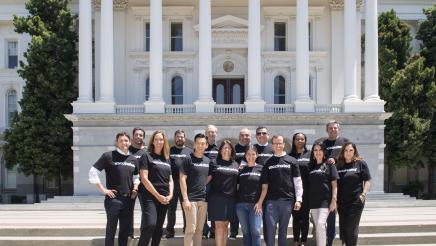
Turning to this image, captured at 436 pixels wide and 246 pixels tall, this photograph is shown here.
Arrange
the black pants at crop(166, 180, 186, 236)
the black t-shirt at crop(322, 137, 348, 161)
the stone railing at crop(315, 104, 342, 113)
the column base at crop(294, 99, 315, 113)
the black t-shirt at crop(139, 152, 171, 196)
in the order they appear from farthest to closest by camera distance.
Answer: the stone railing at crop(315, 104, 342, 113), the column base at crop(294, 99, 315, 113), the black pants at crop(166, 180, 186, 236), the black t-shirt at crop(322, 137, 348, 161), the black t-shirt at crop(139, 152, 171, 196)

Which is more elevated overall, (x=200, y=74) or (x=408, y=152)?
(x=200, y=74)

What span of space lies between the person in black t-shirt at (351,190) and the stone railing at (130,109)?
2308 cm

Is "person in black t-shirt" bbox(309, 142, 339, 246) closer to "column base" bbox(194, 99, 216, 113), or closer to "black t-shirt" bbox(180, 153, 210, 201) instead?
"black t-shirt" bbox(180, 153, 210, 201)

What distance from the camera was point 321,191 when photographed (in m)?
15.5

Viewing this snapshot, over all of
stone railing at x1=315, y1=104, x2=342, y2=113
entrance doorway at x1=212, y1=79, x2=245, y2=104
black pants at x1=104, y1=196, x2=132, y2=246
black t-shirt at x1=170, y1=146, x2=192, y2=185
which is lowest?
black pants at x1=104, y1=196, x2=132, y2=246

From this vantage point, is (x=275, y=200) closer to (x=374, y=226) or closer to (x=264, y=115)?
(x=374, y=226)

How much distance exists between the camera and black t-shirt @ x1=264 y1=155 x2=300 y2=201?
50.1 feet

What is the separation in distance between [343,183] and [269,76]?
2649 centimetres

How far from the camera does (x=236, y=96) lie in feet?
137

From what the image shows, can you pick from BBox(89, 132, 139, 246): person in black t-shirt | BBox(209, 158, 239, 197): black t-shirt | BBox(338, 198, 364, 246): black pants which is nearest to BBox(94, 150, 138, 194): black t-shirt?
BBox(89, 132, 139, 246): person in black t-shirt

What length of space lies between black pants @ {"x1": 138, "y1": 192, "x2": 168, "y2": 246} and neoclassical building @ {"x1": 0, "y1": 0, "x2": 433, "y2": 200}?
21.5 meters

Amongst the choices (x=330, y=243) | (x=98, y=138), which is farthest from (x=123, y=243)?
(x=98, y=138)

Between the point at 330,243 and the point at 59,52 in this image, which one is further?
the point at 59,52

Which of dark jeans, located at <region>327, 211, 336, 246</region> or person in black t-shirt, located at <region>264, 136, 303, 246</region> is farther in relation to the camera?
dark jeans, located at <region>327, 211, 336, 246</region>
